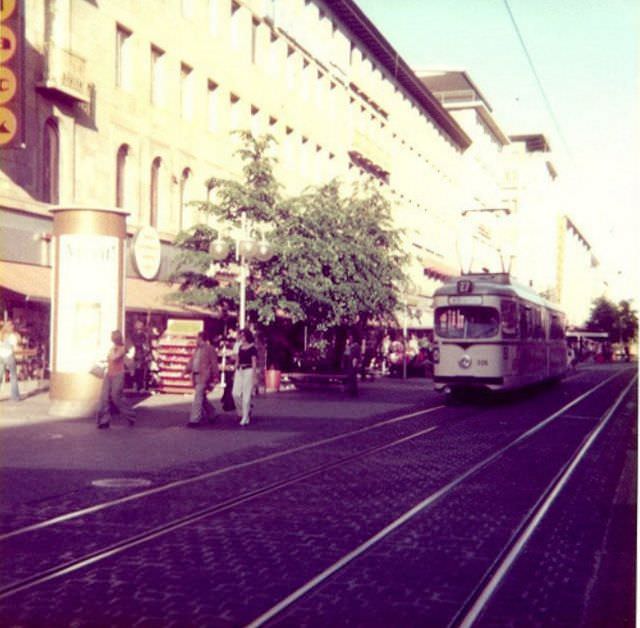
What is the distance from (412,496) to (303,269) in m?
18.0

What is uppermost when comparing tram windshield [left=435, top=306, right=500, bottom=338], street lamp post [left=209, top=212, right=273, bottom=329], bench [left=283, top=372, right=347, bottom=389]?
street lamp post [left=209, top=212, right=273, bottom=329]

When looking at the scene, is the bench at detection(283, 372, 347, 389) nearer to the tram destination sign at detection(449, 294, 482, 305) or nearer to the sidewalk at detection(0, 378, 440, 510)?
the sidewalk at detection(0, 378, 440, 510)

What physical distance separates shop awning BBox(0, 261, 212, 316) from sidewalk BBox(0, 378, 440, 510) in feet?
7.69

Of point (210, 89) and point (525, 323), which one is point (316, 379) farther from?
point (210, 89)

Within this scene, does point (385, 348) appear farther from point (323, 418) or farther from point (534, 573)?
point (534, 573)

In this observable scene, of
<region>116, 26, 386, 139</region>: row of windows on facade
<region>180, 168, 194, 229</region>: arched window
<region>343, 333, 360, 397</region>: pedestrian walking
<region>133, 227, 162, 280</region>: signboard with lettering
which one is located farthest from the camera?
<region>180, 168, 194, 229</region>: arched window

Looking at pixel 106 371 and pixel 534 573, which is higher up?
pixel 106 371

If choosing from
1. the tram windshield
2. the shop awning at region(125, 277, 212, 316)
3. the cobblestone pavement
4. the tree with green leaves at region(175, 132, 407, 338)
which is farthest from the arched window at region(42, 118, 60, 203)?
the cobblestone pavement

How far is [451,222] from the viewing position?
7962cm

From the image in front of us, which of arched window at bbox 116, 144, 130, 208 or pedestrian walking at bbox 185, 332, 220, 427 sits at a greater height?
arched window at bbox 116, 144, 130, 208

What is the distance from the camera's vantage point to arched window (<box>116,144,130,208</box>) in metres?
31.4

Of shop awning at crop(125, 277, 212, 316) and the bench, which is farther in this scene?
the bench

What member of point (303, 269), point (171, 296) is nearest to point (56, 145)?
point (171, 296)

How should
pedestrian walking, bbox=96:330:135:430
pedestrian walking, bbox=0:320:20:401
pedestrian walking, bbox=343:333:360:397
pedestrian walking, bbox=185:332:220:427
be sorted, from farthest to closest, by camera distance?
pedestrian walking, bbox=343:333:360:397 → pedestrian walking, bbox=0:320:20:401 → pedestrian walking, bbox=185:332:220:427 → pedestrian walking, bbox=96:330:135:430
